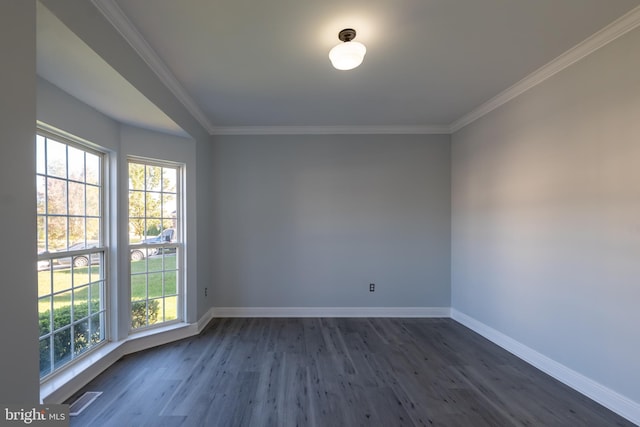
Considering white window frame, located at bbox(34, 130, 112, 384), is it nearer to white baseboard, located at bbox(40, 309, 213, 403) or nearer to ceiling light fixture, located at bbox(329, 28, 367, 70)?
white baseboard, located at bbox(40, 309, 213, 403)

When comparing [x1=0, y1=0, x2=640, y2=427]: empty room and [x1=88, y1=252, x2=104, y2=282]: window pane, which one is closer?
[x1=0, y1=0, x2=640, y2=427]: empty room

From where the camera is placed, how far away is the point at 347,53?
1936 millimetres

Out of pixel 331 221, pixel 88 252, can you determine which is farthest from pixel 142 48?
pixel 331 221

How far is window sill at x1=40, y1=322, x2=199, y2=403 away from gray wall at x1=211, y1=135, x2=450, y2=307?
2.60ft

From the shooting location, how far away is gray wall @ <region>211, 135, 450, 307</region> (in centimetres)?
394

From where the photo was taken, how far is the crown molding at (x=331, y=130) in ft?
12.8

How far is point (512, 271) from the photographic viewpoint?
289cm

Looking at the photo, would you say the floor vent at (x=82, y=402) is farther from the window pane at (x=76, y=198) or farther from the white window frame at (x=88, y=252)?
the window pane at (x=76, y=198)

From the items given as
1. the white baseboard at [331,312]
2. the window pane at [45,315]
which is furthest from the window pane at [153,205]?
the white baseboard at [331,312]

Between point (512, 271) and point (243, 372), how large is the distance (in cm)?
289

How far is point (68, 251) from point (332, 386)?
2.48 m

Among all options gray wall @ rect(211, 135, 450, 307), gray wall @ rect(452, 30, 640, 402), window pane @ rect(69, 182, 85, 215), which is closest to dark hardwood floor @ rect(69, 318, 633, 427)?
gray wall @ rect(452, 30, 640, 402)

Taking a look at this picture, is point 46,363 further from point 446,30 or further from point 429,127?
point 429,127

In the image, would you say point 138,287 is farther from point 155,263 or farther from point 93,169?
point 93,169
